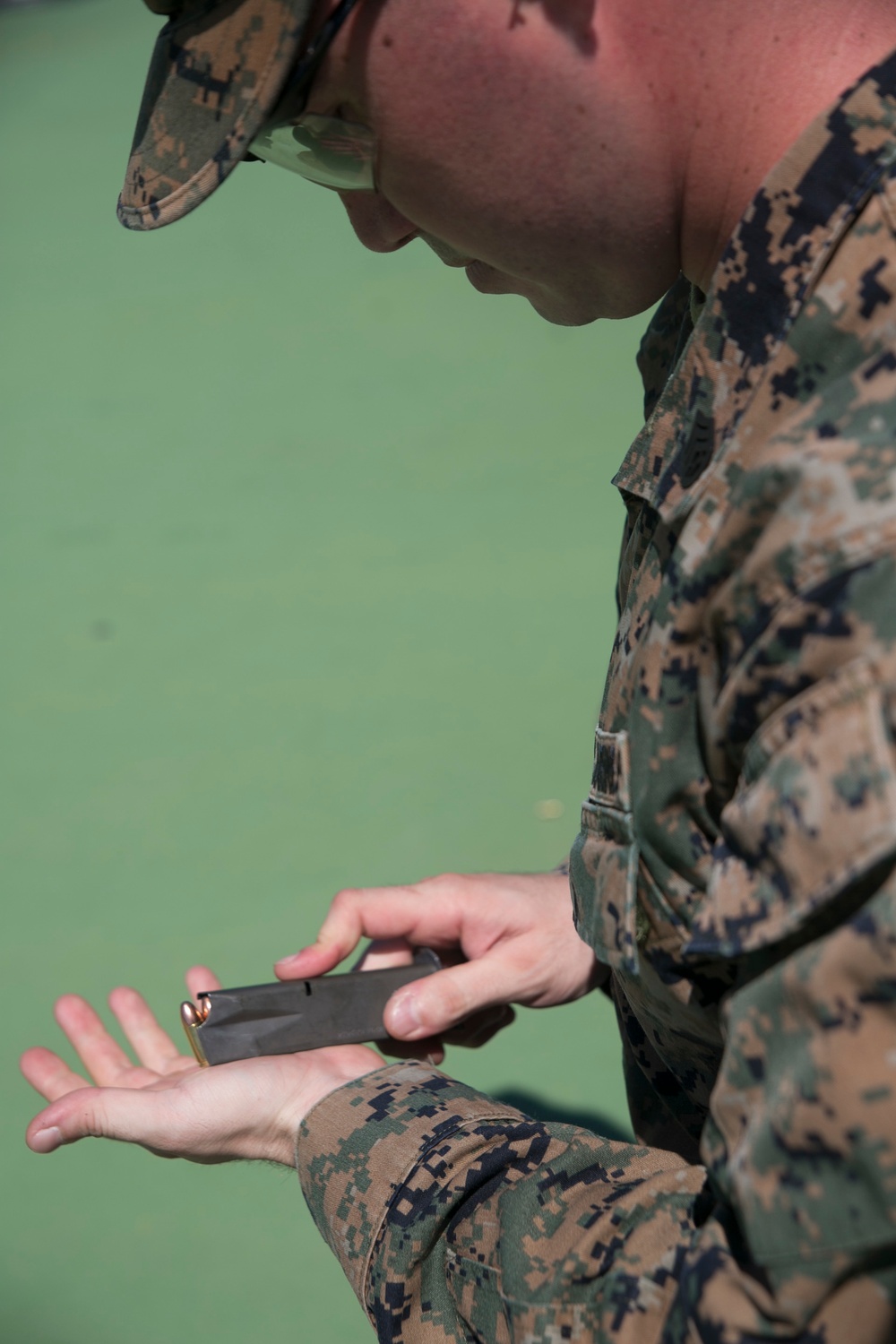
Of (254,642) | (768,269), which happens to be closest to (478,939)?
(768,269)

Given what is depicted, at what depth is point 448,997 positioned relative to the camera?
1.10 meters

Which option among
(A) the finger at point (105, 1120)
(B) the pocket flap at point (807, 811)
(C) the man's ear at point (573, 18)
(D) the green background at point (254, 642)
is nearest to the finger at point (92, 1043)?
(A) the finger at point (105, 1120)

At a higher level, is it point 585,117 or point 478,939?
point 585,117

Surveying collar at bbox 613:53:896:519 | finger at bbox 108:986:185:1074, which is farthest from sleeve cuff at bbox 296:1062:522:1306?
collar at bbox 613:53:896:519

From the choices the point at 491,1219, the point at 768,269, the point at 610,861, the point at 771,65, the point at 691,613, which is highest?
the point at 771,65

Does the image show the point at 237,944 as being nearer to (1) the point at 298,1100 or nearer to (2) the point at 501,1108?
(1) the point at 298,1100

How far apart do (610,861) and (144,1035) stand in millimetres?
622

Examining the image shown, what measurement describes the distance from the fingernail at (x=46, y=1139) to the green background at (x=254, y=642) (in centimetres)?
55

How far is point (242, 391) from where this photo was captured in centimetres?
276

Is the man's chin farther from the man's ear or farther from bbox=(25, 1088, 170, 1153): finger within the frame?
bbox=(25, 1088, 170, 1153): finger

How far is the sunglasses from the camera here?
27.9 inches

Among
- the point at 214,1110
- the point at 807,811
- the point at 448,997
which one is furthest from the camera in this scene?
the point at 448,997

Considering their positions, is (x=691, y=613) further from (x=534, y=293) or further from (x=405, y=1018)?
(x=405, y=1018)

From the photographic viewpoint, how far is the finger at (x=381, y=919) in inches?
45.5
